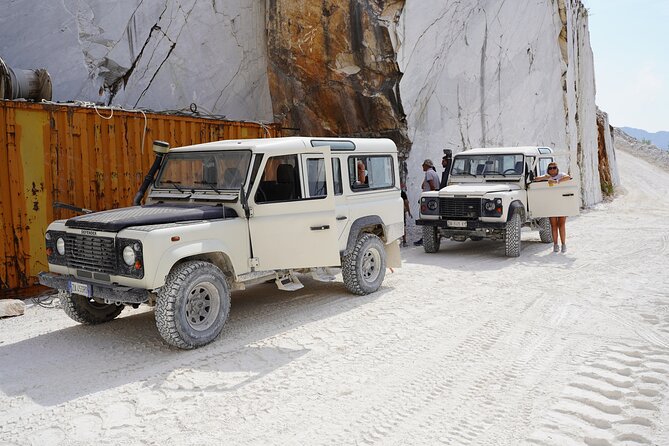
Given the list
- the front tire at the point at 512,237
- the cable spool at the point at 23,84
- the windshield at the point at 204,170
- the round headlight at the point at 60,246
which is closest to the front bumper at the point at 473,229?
the front tire at the point at 512,237

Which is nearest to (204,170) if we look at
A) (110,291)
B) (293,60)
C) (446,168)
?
(110,291)

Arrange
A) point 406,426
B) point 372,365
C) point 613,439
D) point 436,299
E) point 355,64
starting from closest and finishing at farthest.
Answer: point 613,439 < point 406,426 < point 372,365 < point 436,299 < point 355,64

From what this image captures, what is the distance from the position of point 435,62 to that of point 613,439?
1183 centimetres

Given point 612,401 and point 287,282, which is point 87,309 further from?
point 612,401

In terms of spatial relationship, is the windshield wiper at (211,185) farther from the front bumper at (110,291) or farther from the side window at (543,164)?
the side window at (543,164)

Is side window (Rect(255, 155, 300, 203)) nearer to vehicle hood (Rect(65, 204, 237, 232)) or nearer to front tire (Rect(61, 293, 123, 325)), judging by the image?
vehicle hood (Rect(65, 204, 237, 232))

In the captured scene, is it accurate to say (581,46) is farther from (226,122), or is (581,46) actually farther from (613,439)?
(613,439)

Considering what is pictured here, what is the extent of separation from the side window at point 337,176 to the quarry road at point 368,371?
1329 mm

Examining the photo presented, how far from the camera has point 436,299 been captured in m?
6.60

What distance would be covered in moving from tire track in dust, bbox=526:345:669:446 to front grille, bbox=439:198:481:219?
194 inches

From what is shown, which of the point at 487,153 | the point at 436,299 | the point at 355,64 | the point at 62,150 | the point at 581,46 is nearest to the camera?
the point at 436,299

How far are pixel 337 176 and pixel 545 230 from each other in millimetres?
6052

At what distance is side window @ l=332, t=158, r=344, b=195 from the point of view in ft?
21.1

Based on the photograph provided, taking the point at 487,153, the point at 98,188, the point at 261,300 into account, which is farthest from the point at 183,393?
the point at 487,153
